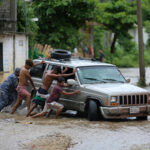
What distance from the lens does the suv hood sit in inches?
441

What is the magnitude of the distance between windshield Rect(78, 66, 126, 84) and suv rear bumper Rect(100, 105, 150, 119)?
1224 mm

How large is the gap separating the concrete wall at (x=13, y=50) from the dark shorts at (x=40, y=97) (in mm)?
10628

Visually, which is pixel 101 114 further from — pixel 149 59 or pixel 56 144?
pixel 149 59

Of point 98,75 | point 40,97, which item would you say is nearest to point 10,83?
point 40,97

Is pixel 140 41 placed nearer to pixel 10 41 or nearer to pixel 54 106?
pixel 10 41

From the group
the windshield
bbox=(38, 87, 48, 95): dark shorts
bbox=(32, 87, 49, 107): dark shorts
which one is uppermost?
the windshield

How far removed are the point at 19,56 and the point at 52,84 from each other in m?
10.8

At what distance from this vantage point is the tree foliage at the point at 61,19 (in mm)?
30516

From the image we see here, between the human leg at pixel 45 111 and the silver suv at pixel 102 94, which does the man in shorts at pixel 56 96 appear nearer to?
the human leg at pixel 45 111

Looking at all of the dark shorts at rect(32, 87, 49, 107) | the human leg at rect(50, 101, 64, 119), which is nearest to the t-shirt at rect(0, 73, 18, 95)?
the dark shorts at rect(32, 87, 49, 107)

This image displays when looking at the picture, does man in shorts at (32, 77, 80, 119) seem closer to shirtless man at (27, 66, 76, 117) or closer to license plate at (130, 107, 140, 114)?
shirtless man at (27, 66, 76, 117)

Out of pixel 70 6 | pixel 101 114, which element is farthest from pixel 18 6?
pixel 101 114

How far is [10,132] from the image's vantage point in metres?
10.1

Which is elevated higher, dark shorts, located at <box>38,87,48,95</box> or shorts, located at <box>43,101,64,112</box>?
dark shorts, located at <box>38,87,48,95</box>
